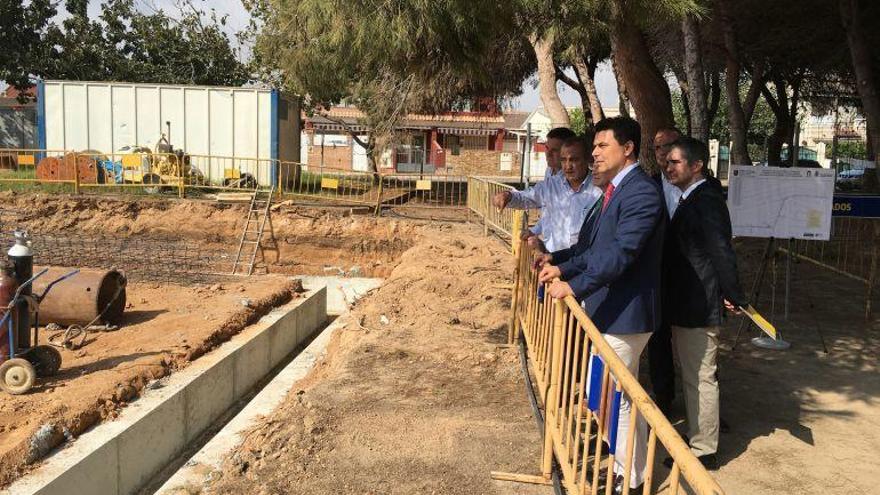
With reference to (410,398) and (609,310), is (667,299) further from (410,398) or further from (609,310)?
(410,398)

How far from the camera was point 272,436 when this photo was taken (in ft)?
15.3

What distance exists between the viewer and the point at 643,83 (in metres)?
6.48

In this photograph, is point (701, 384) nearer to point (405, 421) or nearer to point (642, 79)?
point (405, 421)

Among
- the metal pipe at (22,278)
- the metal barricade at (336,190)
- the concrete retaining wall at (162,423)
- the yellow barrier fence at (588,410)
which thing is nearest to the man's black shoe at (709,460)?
the yellow barrier fence at (588,410)

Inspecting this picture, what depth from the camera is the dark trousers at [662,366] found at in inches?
180

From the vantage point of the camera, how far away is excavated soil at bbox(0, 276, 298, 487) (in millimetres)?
5234

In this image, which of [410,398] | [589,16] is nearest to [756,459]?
[410,398]

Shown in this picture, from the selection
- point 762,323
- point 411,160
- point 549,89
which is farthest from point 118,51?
point 762,323

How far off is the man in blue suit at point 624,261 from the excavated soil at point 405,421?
0.92 m

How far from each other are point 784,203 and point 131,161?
15.7m

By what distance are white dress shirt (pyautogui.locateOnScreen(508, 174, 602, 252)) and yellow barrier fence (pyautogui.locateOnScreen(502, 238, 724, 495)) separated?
36cm

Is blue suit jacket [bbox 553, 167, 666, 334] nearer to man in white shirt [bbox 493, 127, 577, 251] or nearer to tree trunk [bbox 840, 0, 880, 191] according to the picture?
man in white shirt [bbox 493, 127, 577, 251]

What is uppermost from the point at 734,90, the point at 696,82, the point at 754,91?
the point at 754,91

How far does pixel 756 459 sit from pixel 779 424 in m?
0.66
